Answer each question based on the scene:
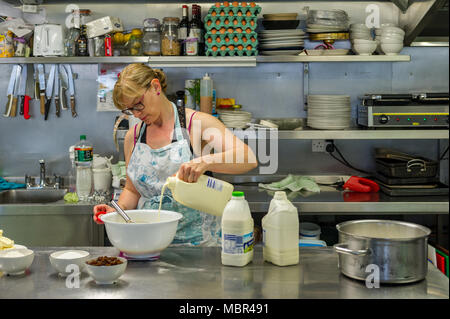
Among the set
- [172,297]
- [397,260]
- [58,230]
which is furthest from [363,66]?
[172,297]

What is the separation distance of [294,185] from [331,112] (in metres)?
0.58

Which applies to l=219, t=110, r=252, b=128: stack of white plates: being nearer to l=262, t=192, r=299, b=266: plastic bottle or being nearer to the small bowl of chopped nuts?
l=262, t=192, r=299, b=266: plastic bottle

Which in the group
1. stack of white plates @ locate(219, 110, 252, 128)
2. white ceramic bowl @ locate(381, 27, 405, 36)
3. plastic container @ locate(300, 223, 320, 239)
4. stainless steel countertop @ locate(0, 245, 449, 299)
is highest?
white ceramic bowl @ locate(381, 27, 405, 36)

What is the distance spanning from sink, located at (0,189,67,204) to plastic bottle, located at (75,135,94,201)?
34 centimetres

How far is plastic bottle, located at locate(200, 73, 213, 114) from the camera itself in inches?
157

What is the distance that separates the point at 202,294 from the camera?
170 centimetres

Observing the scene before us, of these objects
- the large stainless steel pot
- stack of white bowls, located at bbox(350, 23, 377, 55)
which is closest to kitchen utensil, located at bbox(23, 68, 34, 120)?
stack of white bowls, located at bbox(350, 23, 377, 55)

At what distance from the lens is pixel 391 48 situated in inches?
157

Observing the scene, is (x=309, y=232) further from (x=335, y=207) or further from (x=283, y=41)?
(x=283, y=41)

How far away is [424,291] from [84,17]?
3.37 m

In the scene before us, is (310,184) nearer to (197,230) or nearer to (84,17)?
(197,230)

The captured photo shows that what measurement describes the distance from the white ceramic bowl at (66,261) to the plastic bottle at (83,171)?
1.91m

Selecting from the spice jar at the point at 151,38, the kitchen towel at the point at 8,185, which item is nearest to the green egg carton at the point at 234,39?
the spice jar at the point at 151,38

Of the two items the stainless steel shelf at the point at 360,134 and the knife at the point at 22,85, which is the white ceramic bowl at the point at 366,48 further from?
the knife at the point at 22,85
